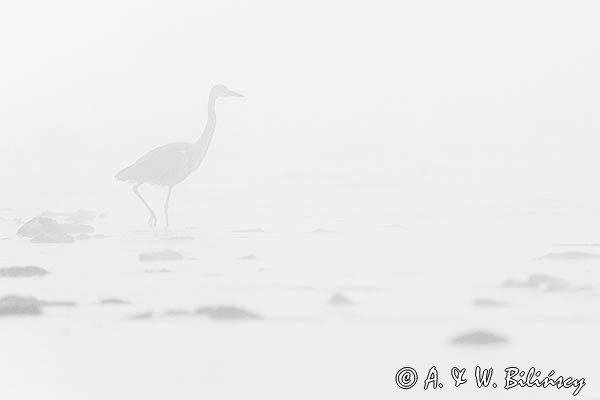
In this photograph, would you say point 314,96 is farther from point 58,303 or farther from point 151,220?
point 58,303

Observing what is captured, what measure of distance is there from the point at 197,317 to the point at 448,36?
71899mm

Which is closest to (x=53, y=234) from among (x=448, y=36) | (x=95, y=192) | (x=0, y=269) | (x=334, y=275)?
(x=0, y=269)

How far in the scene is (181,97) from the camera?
229 ft

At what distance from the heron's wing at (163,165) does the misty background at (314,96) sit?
5033 millimetres

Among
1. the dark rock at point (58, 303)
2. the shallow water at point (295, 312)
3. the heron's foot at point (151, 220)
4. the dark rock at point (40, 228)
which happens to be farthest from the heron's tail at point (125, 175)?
the dark rock at point (58, 303)

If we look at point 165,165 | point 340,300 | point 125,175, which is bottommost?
point 340,300

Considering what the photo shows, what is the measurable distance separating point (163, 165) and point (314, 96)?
1790 inches

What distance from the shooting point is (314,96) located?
67.2 m

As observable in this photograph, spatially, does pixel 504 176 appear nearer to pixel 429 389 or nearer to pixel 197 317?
pixel 197 317

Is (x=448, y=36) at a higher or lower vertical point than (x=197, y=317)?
higher

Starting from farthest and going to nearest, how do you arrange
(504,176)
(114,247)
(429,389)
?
(504,176) < (114,247) < (429,389)

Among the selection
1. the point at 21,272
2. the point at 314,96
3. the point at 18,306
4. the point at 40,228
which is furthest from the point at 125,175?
the point at 314,96

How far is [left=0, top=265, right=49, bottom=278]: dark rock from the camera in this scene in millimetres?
14508

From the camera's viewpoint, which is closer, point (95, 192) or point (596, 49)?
point (95, 192)
